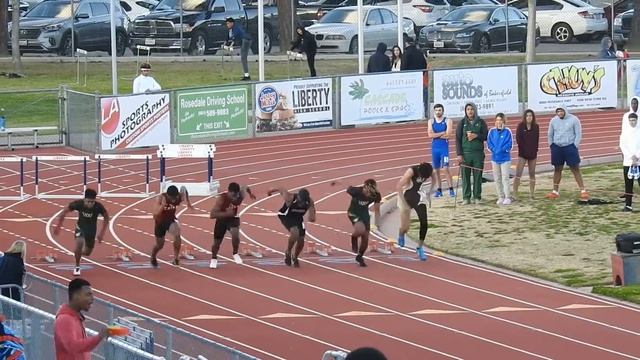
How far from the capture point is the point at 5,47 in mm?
47406

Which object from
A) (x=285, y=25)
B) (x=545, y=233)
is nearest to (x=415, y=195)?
(x=545, y=233)

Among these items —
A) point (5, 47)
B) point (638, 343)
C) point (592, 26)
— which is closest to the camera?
point (638, 343)

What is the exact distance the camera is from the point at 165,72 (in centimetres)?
4438

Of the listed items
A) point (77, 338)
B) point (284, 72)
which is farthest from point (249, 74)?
point (77, 338)

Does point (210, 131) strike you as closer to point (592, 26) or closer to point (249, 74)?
point (249, 74)

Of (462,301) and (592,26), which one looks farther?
(592,26)

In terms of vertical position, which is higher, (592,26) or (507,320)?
(592,26)

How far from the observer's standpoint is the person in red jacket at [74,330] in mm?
11836

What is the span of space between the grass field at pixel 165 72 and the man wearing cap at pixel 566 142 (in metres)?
13.9

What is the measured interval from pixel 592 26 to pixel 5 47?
58.6ft

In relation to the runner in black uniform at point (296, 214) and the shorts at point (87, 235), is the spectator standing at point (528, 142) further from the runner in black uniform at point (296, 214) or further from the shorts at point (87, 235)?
the shorts at point (87, 235)

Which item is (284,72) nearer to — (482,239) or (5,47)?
(5,47)

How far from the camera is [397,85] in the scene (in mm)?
36219

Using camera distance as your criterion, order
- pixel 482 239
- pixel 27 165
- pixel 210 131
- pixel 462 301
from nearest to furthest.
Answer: pixel 462 301, pixel 482 239, pixel 27 165, pixel 210 131
